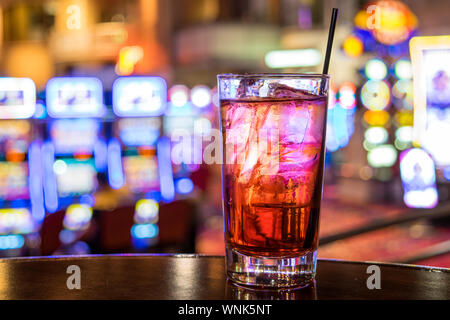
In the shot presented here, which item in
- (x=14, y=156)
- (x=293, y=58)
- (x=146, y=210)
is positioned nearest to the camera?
(x=146, y=210)

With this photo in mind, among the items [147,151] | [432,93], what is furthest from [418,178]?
[147,151]

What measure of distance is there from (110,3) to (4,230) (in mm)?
7208

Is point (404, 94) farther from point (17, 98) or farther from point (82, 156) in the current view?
point (17, 98)

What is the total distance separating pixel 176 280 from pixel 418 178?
7424mm

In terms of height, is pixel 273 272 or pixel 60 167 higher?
pixel 273 272

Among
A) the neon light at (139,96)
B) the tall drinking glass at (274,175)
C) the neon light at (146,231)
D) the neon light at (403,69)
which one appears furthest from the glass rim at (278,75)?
the neon light at (403,69)

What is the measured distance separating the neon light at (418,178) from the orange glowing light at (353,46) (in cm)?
185

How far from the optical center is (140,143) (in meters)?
5.90

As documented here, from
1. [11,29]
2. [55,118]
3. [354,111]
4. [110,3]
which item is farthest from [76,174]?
[11,29]

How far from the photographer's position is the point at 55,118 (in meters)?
5.23

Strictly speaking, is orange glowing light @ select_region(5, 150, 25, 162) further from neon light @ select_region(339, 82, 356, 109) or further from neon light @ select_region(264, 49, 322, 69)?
neon light @ select_region(264, 49, 322, 69)

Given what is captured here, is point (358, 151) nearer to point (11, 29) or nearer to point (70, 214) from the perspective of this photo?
point (70, 214)

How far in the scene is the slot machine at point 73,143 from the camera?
5184 mm

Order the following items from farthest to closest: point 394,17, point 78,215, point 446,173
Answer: point 446,173 → point 394,17 → point 78,215
